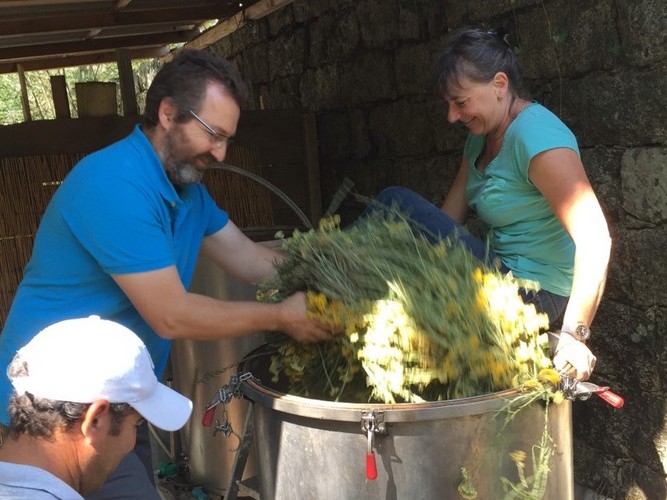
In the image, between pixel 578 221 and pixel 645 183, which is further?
pixel 645 183

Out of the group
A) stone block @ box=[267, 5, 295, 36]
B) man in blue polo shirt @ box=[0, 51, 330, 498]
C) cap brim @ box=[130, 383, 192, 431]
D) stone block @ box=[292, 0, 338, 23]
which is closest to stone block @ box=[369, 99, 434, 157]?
stone block @ box=[292, 0, 338, 23]

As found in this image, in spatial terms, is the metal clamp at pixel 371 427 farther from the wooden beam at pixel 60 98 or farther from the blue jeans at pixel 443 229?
the wooden beam at pixel 60 98

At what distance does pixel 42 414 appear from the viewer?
1645 millimetres

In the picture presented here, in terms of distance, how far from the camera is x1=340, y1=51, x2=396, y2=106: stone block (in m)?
4.75

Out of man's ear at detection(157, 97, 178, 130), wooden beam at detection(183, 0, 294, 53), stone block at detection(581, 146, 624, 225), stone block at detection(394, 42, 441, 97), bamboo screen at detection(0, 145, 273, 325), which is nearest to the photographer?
man's ear at detection(157, 97, 178, 130)

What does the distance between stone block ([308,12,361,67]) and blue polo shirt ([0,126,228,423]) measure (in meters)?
2.80

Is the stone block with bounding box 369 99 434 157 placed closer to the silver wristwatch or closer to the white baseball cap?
the silver wristwatch

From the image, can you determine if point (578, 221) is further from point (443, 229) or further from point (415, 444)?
point (415, 444)

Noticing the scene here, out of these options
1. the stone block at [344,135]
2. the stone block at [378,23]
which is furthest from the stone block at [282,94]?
the stone block at [378,23]

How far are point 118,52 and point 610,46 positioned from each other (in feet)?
15.3

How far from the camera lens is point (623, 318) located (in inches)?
125

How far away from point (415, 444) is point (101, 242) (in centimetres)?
104

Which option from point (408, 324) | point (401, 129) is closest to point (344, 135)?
point (401, 129)

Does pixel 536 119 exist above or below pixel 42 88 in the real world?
below
